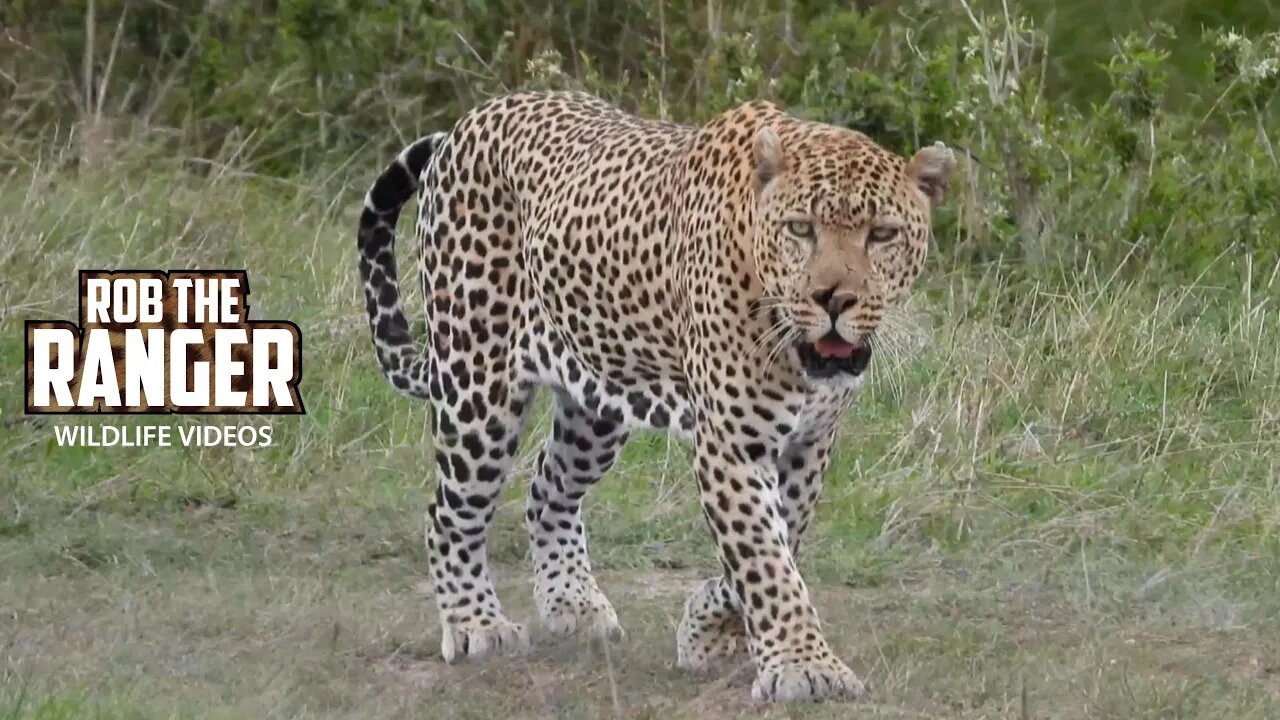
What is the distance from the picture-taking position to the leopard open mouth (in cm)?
529

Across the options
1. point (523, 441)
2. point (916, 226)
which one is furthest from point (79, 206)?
point (916, 226)

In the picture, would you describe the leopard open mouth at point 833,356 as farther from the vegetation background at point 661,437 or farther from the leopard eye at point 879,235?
the vegetation background at point 661,437

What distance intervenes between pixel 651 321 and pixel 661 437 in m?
2.44

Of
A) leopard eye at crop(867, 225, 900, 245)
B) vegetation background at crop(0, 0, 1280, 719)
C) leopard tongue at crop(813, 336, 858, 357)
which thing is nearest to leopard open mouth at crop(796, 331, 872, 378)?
leopard tongue at crop(813, 336, 858, 357)

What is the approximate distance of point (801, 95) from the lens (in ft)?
33.4

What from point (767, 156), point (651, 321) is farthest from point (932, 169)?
point (651, 321)

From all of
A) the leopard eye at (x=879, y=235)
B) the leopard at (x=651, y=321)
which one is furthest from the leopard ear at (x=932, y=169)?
the leopard eye at (x=879, y=235)

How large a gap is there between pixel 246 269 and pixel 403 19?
2450 millimetres

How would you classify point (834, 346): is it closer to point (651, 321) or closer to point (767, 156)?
point (767, 156)

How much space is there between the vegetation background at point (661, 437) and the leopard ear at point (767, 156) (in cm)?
75

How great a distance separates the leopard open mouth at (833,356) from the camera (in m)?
5.29

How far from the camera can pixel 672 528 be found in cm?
756

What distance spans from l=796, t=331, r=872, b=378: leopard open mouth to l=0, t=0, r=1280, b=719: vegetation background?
0.71 metres

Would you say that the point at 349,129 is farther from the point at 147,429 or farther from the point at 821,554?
the point at 821,554
